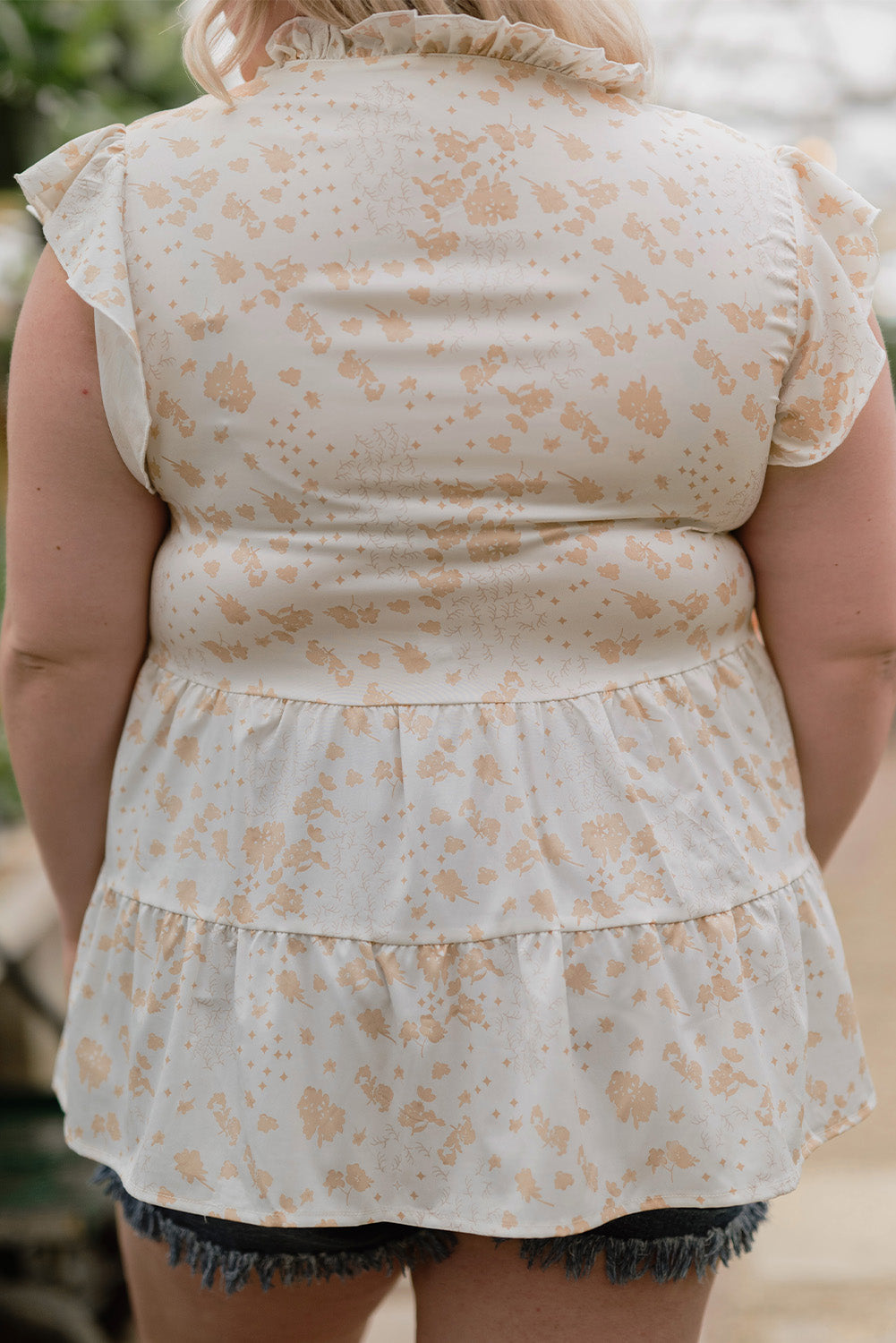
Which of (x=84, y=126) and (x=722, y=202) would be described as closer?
(x=722, y=202)

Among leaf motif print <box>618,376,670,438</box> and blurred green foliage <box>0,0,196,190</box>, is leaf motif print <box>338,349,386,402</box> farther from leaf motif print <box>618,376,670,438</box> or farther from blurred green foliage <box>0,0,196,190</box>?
blurred green foliage <box>0,0,196,190</box>

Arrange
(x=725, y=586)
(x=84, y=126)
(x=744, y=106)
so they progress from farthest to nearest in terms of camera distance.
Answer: (x=744, y=106) → (x=84, y=126) → (x=725, y=586)

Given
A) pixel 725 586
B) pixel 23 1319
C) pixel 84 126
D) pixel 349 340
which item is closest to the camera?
pixel 349 340

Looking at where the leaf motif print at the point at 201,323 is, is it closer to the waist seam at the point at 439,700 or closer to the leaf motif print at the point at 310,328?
the leaf motif print at the point at 310,328

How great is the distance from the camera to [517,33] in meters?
0.85

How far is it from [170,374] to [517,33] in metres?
0.32

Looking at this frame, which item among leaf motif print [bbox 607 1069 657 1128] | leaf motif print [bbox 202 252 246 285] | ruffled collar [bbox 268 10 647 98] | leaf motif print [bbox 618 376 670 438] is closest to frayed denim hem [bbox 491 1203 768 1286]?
leaf motif print [bbox 607 1069 657 1128]

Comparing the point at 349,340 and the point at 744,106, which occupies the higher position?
the point at 349,340

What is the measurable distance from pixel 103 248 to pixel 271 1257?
74cm

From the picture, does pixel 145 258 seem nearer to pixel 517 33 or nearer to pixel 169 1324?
pixel 517 33

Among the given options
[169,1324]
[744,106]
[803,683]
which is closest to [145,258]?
[803,683]

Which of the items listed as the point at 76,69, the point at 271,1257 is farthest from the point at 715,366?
the point at 76,69

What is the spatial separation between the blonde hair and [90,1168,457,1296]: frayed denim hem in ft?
2.72

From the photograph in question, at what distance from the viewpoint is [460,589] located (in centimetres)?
88
